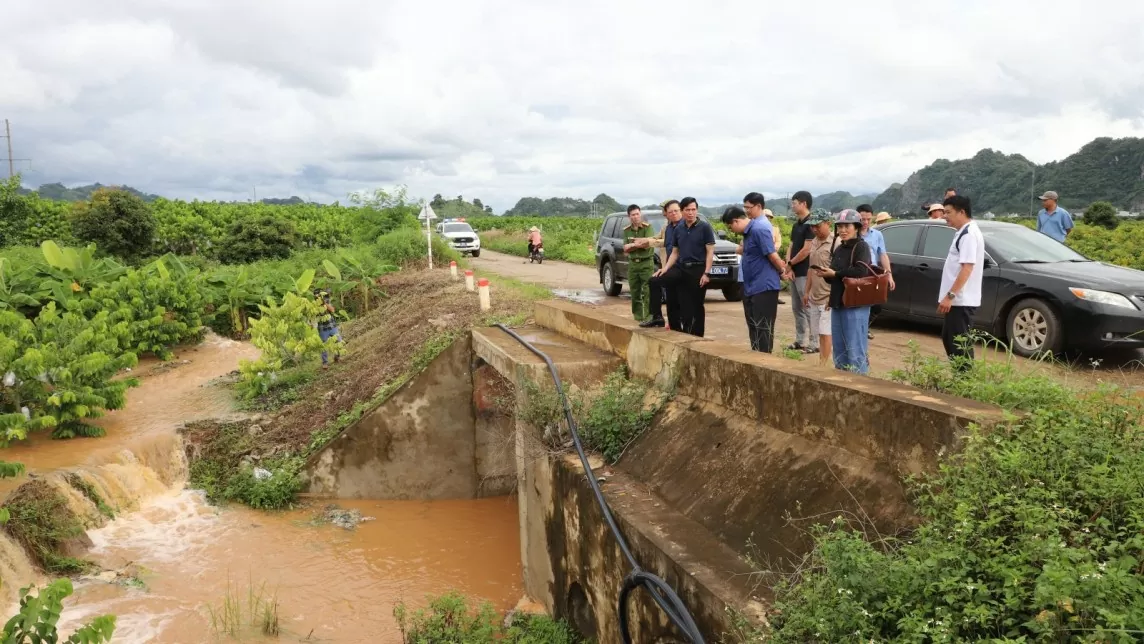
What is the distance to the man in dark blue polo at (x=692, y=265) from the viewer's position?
719 cm

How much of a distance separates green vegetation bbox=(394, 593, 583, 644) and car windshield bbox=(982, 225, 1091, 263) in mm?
6092

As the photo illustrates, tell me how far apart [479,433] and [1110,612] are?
8550 millimetres

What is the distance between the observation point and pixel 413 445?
9.98 metres

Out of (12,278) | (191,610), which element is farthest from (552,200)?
(191,610)

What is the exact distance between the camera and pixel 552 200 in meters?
90.4

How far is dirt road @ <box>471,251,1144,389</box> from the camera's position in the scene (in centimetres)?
615

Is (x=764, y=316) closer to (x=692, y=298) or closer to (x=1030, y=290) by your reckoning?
(x=692, y=298)

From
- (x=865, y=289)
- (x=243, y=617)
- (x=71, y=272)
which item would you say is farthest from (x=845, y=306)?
(x=71, y=272)

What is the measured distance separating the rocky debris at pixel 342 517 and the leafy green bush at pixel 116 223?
628 inches

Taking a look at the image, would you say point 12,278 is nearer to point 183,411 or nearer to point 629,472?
point 183,411

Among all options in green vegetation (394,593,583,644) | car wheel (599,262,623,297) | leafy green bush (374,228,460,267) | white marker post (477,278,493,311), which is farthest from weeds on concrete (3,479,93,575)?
leafy green bush (374,228,460,267)

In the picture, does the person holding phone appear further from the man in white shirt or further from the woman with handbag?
the man in white shirt

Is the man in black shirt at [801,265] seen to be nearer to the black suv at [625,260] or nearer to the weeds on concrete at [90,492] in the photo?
the black suv at [625,260]

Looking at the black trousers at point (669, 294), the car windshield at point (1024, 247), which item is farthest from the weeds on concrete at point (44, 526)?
the car windshield at point (1024, 247)
